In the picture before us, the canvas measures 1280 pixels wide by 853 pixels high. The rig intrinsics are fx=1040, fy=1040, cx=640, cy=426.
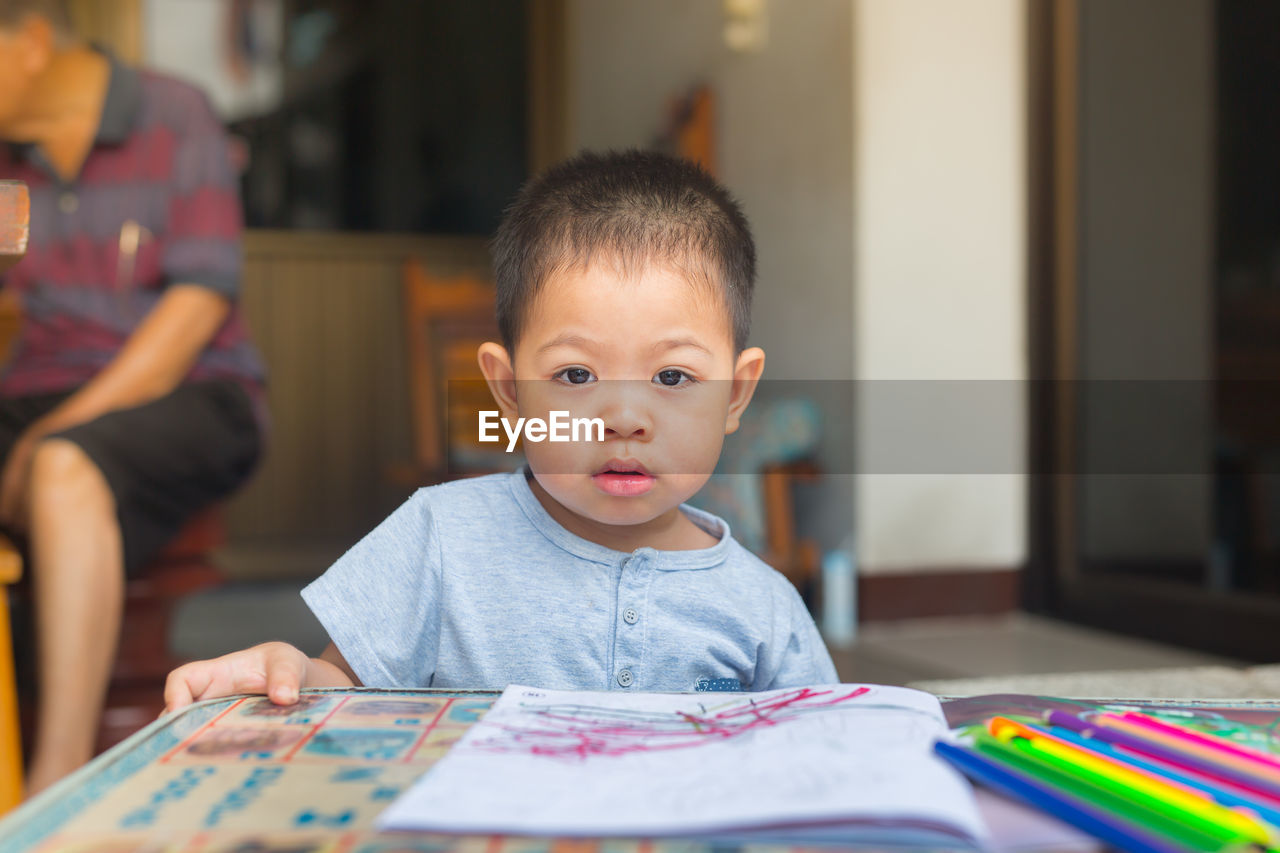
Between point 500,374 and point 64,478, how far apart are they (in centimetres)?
80

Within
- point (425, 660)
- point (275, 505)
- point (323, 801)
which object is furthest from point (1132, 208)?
point (275, 505)

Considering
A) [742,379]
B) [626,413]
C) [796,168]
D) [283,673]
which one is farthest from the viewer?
[796,168]

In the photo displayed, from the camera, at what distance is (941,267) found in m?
2.05

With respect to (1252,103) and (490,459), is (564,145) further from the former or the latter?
(1252,103)

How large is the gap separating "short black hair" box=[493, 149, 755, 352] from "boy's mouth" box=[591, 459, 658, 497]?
104mm

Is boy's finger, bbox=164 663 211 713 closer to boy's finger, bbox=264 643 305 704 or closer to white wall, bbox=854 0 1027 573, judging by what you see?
boy's finger, bbox=264 643 305 704

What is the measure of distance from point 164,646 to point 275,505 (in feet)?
5.30

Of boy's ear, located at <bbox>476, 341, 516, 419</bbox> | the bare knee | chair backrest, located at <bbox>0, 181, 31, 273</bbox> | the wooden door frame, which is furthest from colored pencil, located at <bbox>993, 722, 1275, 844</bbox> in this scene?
the wooden door frame

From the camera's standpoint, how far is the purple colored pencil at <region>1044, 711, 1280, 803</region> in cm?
30

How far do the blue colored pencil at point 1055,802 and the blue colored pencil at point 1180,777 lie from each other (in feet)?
0.15

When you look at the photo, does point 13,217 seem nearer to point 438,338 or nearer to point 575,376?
point 575,376

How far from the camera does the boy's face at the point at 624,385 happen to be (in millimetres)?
546

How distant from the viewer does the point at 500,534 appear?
614 millimetres

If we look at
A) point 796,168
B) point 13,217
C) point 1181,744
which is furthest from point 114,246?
point 1181,744
